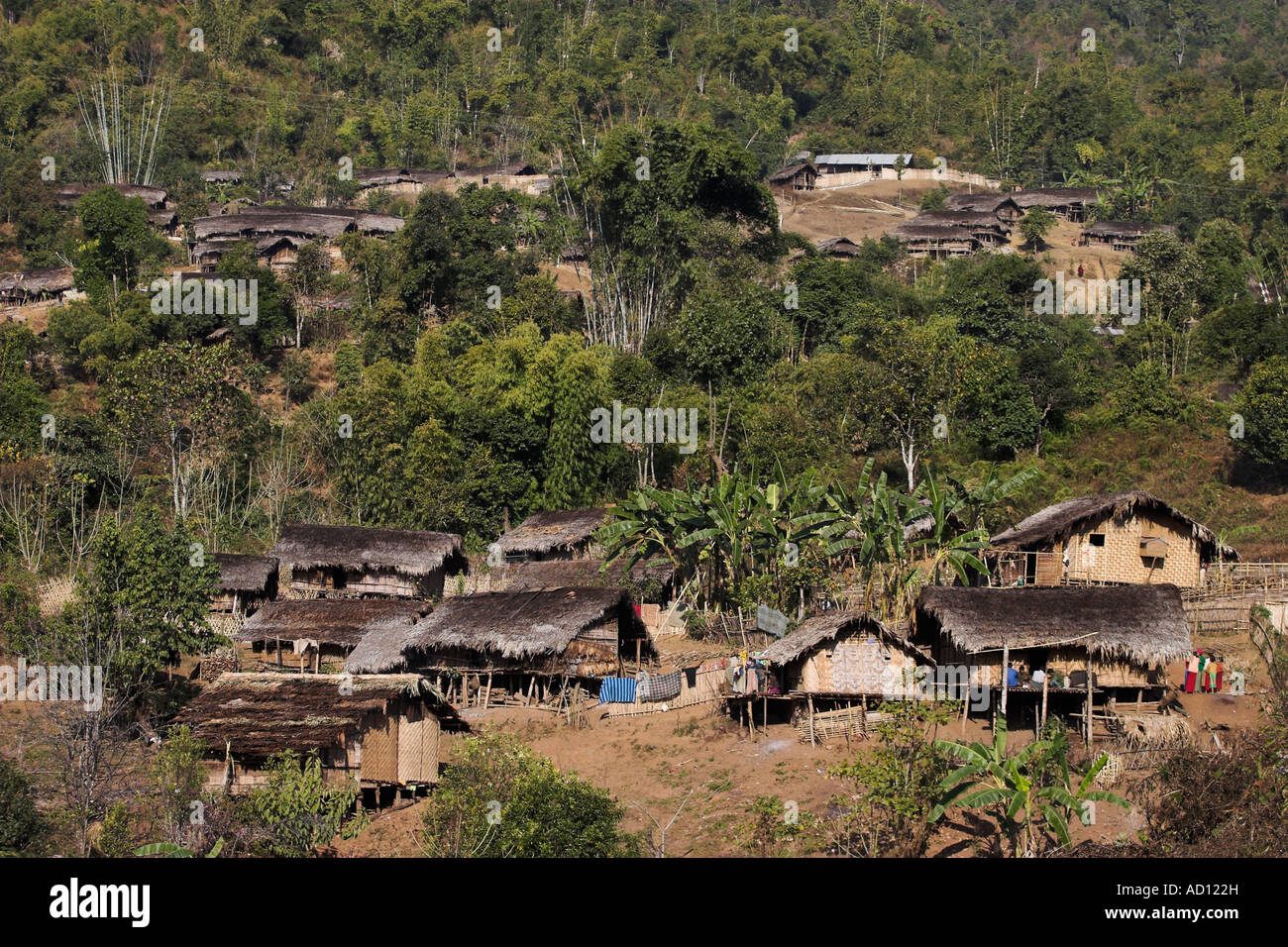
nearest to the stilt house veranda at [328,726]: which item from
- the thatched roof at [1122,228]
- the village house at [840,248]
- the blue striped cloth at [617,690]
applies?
the blue striped cloth at [617,690]

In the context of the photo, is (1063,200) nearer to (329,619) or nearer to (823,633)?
(329,619)

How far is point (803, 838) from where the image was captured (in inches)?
687

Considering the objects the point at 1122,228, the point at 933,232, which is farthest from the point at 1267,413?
the point at 1122,228

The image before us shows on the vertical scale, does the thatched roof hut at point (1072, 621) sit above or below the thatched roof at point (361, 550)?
below

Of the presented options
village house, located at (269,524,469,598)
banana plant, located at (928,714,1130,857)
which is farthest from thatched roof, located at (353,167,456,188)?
banana plant, located at (928,714,1130,857)

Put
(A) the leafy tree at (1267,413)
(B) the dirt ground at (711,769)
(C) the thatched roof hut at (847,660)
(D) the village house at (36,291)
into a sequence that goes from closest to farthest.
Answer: (B) the dirt ground at (711,769)
(C) the thatched roof hut at (847,660)
(A) the leafy tree at (1267,413)
(D) the village house at (36,291)

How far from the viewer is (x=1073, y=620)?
22266 millimetres

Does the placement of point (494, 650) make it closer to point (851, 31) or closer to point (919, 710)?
point (919, 710)

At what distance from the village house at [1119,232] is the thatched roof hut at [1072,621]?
41162mm

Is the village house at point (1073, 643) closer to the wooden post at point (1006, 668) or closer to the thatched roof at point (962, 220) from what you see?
the wooden post at point (1006, 668)

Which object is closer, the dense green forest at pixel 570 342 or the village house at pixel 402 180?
the dense green forest at pixel 570 342

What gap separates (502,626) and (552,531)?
24.3 feet

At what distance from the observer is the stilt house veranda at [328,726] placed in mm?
20391
